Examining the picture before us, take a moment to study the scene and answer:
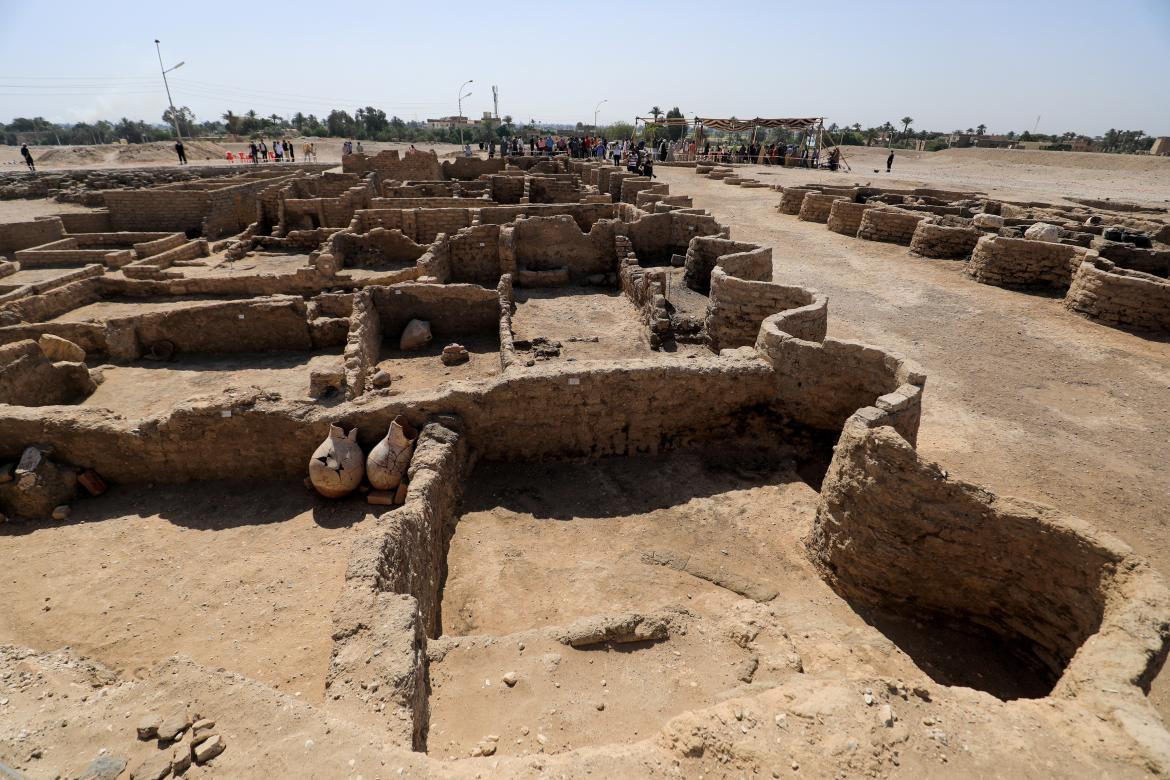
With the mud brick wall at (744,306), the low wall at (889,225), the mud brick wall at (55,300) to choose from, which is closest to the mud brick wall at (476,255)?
the mud brick wall at (744,306)

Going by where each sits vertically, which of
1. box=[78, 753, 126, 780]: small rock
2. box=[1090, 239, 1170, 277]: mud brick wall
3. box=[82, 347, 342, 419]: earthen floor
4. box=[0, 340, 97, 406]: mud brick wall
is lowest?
box=[82, 347, 342, 419]: earthen floor

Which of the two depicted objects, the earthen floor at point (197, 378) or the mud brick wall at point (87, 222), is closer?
the earthen floor at point (197, 378)

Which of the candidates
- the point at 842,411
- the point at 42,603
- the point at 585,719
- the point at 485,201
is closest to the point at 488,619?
the point at 585,719

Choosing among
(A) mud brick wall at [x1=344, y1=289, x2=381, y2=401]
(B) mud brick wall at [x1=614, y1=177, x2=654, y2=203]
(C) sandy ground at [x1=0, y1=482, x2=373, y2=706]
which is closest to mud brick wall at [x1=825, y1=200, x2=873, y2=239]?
(B) mud brick wall at [x1=614, y1=177, x2=654, y2=203]

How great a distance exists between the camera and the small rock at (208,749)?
10.7 ft

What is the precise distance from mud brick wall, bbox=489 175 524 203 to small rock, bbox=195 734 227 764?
22.9 m

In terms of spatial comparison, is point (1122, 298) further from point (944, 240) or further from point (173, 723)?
point (173, 723)

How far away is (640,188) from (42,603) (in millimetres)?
21264

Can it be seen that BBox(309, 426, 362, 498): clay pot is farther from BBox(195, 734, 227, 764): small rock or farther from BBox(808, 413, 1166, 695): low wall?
BBox(808, 413, 1166, 695): low wall

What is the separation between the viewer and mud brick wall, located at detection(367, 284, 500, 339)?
12.7 metres

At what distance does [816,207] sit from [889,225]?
4.25 metres

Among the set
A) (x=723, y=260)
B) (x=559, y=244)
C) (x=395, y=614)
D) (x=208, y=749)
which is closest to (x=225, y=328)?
(x=559, y=244)

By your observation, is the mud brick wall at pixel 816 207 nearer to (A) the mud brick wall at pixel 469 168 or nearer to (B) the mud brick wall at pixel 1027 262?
(B) the mud brick wall at pixel 1027 262

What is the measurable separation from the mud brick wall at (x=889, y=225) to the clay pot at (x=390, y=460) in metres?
18.4
